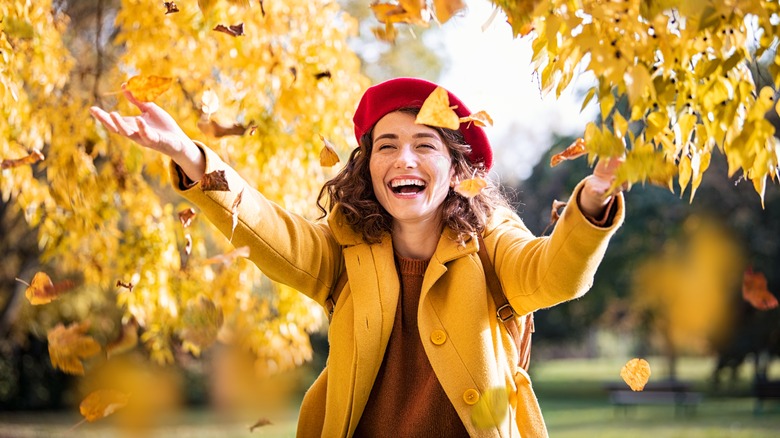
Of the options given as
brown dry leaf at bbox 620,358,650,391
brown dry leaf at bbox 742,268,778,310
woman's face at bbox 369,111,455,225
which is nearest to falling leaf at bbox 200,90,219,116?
woman's face at bbox 369,111,455,225

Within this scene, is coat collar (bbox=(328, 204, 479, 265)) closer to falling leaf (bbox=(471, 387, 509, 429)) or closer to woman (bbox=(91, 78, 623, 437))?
woman (bbox=(91, 78, 623, 437))

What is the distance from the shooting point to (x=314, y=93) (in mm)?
5008

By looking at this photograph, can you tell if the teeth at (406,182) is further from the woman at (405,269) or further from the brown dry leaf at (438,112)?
the brown dry leaf at (438,112)

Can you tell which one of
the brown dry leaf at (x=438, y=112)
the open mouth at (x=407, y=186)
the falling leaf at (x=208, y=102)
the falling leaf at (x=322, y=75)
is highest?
the brown dry leaf at (x=438, y=112)

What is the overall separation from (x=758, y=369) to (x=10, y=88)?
18799 mm

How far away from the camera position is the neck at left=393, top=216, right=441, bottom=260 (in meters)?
2.64

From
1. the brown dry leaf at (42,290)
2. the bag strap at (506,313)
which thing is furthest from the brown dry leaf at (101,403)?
the bag strap at (506,313)

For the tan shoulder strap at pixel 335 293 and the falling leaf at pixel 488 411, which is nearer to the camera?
the falling leaf at pixel 488 411

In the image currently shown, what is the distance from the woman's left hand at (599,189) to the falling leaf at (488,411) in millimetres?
613

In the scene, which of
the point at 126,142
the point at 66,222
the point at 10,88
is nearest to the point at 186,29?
the point at 126,142

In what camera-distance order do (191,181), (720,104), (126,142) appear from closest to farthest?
(720,104)
(191,181)
(126,142)

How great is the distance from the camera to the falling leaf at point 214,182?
225 centimetres

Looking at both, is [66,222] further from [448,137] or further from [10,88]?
[448,137]

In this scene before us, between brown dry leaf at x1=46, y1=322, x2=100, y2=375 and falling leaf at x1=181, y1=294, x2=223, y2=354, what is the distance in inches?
20.5
